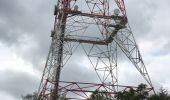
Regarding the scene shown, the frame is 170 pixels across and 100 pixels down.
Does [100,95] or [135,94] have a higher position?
[100,95]

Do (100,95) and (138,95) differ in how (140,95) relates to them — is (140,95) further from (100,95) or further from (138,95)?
(100,95)

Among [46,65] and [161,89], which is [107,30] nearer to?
[46,65]

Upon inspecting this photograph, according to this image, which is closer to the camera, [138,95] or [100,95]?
[138,95]

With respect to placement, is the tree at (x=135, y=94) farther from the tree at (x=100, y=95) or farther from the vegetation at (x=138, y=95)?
the tree at (x=100, y=95)

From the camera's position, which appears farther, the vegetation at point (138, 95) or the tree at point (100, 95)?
the tree at point (100, 95)

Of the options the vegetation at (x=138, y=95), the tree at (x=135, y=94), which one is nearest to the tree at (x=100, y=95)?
the vegetation at (x=138, y=95)

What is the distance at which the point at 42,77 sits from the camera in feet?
179

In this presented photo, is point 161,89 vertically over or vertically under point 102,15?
under

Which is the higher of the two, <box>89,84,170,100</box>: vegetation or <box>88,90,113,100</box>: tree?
<box>88,90,113,100</box>: tree

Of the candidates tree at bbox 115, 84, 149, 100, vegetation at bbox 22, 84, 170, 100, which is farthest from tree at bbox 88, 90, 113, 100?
tree at bbox 115, 84, 149, 100

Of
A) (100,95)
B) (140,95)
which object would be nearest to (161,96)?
(140,95)

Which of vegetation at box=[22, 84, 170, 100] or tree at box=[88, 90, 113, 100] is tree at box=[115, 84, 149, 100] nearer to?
vegetation at box=[22, 84, 170, 100]

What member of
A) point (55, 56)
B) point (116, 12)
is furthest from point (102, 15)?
point (55, 56)

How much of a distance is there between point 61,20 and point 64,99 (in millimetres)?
10748
